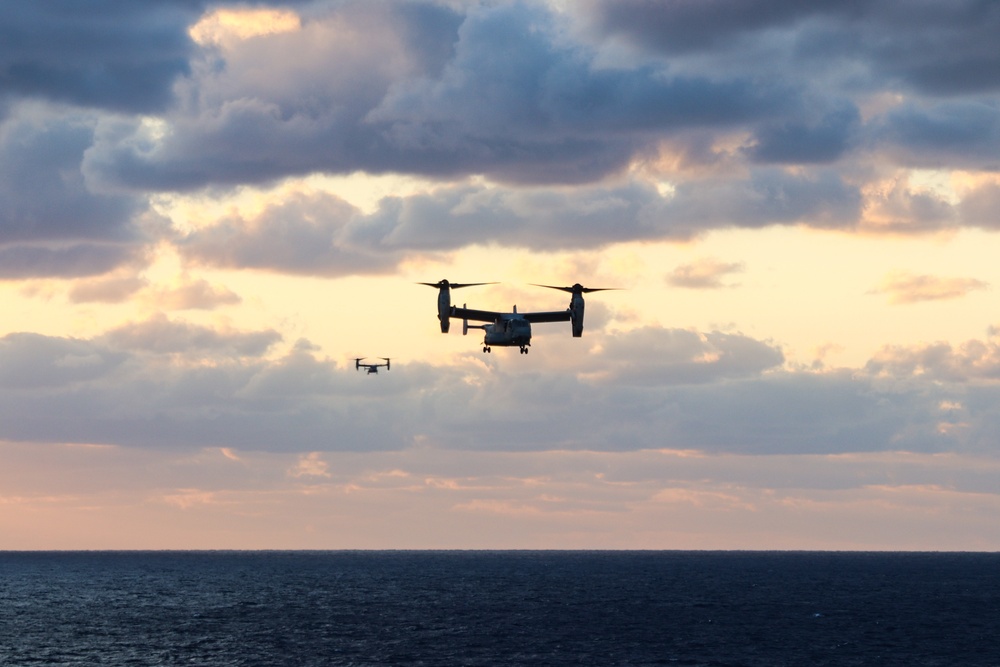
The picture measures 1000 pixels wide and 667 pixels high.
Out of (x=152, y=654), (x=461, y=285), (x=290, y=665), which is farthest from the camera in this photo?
(x=152, y=654)

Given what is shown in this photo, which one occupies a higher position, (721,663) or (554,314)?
(554,314)

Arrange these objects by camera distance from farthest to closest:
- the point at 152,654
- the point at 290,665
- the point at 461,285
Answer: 1. the point at 152,654
2. the point at 290,665
3. the point at 461,285

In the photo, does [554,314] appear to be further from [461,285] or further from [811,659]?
[811,659]

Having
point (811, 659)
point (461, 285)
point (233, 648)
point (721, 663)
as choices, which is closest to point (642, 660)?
point (721, 663)

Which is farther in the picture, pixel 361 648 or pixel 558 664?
pixel 361 648
